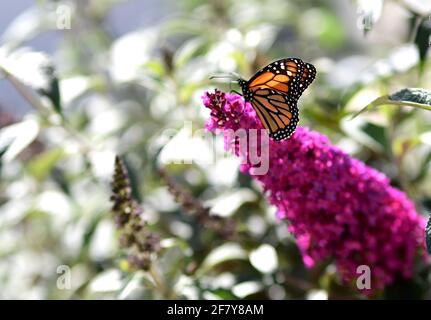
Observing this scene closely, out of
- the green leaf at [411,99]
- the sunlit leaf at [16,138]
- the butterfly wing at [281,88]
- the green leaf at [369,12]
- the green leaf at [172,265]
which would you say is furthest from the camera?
the green leaf at [172,265]

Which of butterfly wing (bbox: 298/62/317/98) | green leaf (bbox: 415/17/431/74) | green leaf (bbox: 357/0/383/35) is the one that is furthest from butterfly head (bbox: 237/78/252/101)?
green leaf (bbox: 415/17/431/74)

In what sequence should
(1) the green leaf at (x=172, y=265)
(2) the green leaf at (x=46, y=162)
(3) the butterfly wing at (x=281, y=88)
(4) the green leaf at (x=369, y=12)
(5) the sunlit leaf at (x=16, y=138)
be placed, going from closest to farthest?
1. (3) the butterfly wing at (x=281, y=88)
2. (4) the green leaf at (x=369, y=12)
3. (5) the sunlit leaf at (x=16, y=138)
4. (1) the green leaf at (x=172, y=265)
5. (2) the green leaf at (x=46, y=162)

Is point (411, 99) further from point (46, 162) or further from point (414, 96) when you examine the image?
point (46, 162)

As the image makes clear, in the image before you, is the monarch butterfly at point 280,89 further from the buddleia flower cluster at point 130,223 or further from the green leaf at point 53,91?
the green leaf at point 53,91

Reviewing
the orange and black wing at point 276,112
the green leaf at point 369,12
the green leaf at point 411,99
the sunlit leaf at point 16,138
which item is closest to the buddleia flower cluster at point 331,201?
the orange and black wing at point 276,112

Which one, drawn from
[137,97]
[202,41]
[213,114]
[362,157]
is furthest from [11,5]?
[213,114]

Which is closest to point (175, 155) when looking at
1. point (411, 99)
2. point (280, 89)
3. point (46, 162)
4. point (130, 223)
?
point (130, 223)

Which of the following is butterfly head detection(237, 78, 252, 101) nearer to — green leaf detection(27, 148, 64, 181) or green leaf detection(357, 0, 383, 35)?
green leaf detection(357, 0, 383, 35)

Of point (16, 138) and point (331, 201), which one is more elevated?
point (16, 138)

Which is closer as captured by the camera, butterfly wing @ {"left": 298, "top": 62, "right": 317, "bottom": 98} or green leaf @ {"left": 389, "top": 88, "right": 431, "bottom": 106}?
green leaf @ {"left": 389, "top": 88, "right": 431, "bottom": 106}
